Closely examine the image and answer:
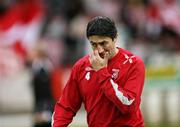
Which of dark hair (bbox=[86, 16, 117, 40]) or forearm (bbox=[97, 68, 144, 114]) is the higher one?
dark hair (bbox=[86, 16, 117, 40])

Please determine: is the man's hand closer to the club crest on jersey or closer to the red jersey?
the red jersey

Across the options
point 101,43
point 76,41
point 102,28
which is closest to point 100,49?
point 101,43

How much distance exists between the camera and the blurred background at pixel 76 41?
20625 mm

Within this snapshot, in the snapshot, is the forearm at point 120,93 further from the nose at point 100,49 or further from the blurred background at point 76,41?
the blurred background at point 76,41

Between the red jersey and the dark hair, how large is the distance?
1.15 ft

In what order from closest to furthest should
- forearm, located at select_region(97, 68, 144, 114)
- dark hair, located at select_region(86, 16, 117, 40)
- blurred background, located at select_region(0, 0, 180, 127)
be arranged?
1. forearm, located at select_region(97, 68, 144, 114)
2. dark hair, located at select_region(86, 16, 117, 40)
3. blurred background, located at select_region(0, 0, 180, 127)

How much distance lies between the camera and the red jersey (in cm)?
998

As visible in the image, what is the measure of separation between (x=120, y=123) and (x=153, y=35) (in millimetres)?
12401

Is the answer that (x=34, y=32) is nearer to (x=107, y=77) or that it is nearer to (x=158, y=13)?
(x=158, y=13)

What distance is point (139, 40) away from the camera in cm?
2244

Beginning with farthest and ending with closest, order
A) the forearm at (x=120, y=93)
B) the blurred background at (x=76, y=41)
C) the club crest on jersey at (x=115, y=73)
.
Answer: the blurred background at (x=76, y=41) → the club crest on jersey at (x=115, y=73) → the forearm at (x=120, y=93)

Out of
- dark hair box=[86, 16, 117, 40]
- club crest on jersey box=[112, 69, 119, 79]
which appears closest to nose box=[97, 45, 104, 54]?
dark hair box=[86, 16, 117, 40]

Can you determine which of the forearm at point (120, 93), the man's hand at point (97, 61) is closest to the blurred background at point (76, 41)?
the forearm at point (120, 93)

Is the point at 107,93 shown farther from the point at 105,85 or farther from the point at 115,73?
the point at 115,73
